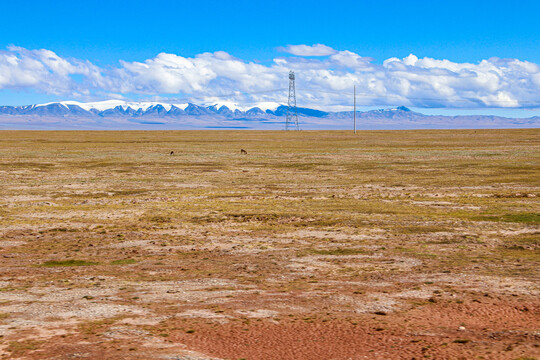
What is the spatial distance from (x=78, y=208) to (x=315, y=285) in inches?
655

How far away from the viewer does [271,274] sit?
14.6 metres

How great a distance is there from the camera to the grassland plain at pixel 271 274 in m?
9.65

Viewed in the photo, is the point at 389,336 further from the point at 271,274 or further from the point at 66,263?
the point at 66,263

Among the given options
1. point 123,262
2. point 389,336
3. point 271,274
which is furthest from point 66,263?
point 389,336

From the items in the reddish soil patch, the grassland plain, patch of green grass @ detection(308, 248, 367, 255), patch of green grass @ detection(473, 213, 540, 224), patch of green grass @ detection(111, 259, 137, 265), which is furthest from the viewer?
patch of green grass @ detection(473, 213, 540, 224)

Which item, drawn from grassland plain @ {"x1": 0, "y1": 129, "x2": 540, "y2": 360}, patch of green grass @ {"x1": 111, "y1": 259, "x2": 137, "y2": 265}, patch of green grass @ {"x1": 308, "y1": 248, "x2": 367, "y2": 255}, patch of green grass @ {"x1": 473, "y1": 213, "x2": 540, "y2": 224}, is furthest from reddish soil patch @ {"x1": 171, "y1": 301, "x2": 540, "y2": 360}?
patch of green grass @ {"x1": 473, "y1": 213, "x2": 540, "y2": 224}

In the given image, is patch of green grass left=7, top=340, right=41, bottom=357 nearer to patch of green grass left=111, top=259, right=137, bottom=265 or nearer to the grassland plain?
the grassland plain

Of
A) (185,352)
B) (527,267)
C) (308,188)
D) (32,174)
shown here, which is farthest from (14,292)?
(32,174)

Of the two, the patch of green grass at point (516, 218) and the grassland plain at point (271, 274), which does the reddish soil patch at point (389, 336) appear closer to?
the grassland plain at point (271, 274)

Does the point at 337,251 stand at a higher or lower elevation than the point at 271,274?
lower

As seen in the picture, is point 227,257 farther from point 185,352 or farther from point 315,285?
point 185,352

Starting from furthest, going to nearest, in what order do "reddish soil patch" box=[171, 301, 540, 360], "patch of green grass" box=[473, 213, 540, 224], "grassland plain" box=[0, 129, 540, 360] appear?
"patch of green grass" box=[473, 213, 540, 224], "grassland plain" box=[0, 129, 540, 360], "reddish soil patch" box=[171, 301, 540, 360]

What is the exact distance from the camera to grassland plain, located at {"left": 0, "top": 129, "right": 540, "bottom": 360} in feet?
31.7

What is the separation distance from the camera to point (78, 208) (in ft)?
88.9
